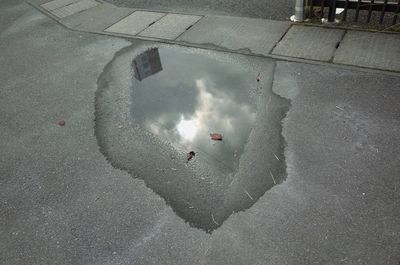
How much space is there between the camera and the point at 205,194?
12.7 ft

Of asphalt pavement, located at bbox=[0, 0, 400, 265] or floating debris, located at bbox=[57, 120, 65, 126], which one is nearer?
asphalt pavement, located at bbox=[0, 0, 400, 265]

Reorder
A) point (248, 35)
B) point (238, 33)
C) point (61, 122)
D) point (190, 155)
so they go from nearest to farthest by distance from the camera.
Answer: point (190, 155)
point (61, 122)
point (248, 35)
point (238, 33)

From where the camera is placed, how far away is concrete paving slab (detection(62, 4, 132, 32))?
823 cm

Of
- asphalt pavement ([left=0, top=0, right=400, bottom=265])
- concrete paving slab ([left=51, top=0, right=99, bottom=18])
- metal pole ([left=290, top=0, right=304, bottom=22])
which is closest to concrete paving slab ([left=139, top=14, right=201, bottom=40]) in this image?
asphalt pavement ([left=0, top=0, right=400, bottom=265])

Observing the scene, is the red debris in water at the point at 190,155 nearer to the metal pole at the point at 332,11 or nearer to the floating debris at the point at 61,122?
the floating debris at the point at 61,122

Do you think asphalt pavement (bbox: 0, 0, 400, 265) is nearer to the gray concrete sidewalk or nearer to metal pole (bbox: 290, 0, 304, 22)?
the gray concrete sidewalk

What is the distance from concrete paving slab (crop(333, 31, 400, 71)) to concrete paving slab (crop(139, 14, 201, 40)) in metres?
3.37

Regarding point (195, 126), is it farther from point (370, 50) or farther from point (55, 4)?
point (55, 4)

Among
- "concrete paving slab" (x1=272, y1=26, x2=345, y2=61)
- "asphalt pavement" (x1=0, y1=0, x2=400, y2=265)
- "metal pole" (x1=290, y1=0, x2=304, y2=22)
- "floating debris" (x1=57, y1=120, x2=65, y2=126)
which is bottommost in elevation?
"asphalt pavement" (x1=0, y1=0, x2=400, y2=265)

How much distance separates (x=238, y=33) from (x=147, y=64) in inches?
80.3

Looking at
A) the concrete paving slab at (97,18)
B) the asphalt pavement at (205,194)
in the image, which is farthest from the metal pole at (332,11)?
the concrete paving slab at (97,18)

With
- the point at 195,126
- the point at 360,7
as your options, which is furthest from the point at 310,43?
the point at 195,126

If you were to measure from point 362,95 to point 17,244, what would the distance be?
4973 mm

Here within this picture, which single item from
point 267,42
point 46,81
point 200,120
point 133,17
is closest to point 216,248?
point 200,120
